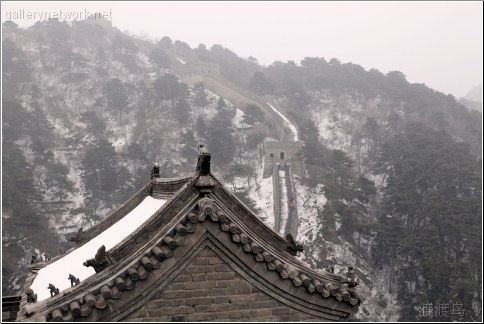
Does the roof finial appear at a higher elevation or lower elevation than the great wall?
lower

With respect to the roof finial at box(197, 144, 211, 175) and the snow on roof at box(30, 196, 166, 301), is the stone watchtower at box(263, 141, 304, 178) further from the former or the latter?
the roof finial at box(197, 144, 211, 175)

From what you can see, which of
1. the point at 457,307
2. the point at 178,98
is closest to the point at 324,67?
the point at 178,98

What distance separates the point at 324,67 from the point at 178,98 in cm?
3146

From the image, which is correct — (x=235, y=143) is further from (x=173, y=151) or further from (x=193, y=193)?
(x=193, y=193)

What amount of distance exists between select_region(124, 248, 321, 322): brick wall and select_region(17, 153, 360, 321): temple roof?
8 cm

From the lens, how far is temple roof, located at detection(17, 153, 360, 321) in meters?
4.89

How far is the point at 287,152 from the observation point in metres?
49.8

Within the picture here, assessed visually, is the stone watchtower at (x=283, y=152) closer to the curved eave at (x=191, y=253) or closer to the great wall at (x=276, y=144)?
the great wall at (x=276, y=144)

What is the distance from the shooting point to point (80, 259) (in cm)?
836

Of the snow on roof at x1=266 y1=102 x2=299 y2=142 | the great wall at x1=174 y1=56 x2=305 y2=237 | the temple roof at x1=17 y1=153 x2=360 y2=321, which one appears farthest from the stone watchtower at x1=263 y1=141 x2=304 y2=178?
the temple roof at x1=17 y1=153 x2=360 y2=321

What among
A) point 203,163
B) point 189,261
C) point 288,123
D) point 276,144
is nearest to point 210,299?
point 189,261

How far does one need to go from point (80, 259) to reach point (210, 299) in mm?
4022

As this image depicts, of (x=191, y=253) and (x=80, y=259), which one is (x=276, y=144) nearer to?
(x=80, y=259)

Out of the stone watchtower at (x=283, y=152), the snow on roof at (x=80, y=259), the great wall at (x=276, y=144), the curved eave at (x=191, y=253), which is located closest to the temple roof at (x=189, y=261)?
the curved eave at (x=191, y=253)
